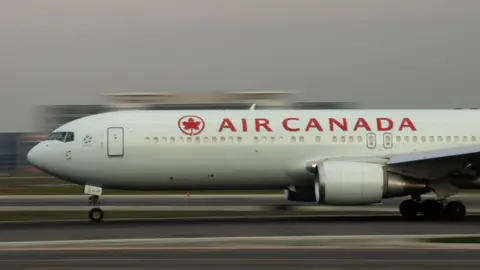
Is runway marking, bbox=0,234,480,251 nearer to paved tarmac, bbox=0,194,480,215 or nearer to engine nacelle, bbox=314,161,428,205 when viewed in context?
engine nacelle, bbox=314,161,428,205

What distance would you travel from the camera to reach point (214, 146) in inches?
942

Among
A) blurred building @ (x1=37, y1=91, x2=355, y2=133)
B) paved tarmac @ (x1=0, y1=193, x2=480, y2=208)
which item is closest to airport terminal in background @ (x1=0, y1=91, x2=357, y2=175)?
blurred building @ (x1=37, y1=91, x2=355, y2=133)

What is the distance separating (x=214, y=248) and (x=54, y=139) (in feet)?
30.6

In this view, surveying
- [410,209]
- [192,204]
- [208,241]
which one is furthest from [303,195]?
[208,241]

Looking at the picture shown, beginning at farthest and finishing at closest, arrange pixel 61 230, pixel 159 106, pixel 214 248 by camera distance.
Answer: pixel 159 106
pixel 61 230
pixel 214 248

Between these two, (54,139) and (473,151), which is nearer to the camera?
(473,151)

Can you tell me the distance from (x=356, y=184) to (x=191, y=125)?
5369 mm

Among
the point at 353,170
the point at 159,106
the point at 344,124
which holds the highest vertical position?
the point at 159,106

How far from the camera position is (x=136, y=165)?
23703 millimetres

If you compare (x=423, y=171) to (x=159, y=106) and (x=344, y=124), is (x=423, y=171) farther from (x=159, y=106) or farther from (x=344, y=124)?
(x=159, y=106)

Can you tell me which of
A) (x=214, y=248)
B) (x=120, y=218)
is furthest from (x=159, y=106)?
(x=214, y=248)

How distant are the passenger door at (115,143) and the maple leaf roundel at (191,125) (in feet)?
6.01

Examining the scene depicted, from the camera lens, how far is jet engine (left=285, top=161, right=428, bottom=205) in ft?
73.8
